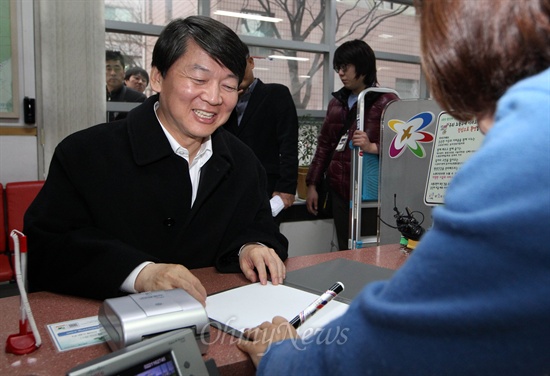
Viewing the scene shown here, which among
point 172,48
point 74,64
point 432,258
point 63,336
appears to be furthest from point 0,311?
point 74,64

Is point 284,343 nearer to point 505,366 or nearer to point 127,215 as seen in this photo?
point 505,366

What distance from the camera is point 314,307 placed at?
3.39 ft

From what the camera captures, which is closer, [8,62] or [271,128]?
[271,128]

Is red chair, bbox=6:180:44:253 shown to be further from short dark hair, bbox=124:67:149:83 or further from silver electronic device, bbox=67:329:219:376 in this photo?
silver electronic device, bbox=67:329:219:376

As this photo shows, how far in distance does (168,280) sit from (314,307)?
33 cm

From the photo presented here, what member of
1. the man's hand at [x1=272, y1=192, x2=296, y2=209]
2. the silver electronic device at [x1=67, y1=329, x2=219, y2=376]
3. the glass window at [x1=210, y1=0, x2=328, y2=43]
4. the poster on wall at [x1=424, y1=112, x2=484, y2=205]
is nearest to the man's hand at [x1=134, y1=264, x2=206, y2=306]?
the silver electronic device at [x1=67, y1=329, x2=219, y2=376]

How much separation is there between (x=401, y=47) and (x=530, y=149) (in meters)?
5.18

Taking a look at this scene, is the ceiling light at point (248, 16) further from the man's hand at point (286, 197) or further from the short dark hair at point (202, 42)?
the short dark hair at point (202, 42)

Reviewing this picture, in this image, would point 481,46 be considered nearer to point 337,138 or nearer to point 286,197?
point 286,197

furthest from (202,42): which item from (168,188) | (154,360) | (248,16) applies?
(248,16)

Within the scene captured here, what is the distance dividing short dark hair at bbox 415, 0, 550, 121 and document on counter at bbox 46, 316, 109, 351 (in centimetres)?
72

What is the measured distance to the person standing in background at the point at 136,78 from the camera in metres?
3.90

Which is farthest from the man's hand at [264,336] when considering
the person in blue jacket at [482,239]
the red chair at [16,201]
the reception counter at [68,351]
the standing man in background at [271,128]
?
the red chair at [16,201]

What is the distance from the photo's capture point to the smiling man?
4.33ft
